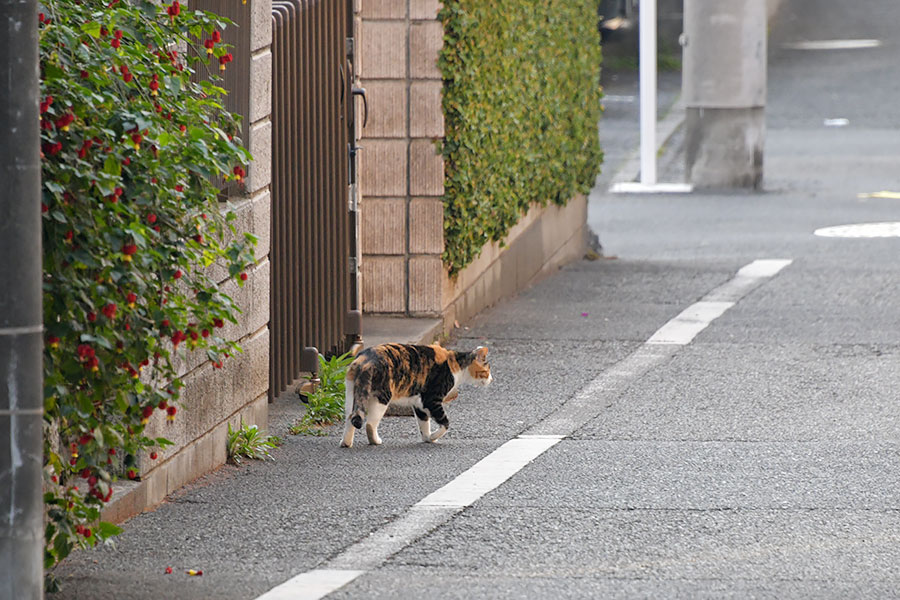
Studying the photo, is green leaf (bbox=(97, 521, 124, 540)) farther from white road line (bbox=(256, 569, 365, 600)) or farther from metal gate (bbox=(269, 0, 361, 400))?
metal gate (bbox=(269, 0, 361, 400))

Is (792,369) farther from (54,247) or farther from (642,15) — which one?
(642,15)

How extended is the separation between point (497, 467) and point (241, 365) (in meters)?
1.17

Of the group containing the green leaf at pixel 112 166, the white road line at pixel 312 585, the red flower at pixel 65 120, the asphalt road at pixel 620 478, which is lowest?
the white road line at pixel 312 585

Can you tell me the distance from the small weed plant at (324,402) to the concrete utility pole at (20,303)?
11.6 feet

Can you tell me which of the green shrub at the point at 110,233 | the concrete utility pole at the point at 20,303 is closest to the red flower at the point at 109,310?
the green shrub at the point at 110,233

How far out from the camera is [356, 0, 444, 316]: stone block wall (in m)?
10.2

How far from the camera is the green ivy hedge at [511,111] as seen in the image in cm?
1046

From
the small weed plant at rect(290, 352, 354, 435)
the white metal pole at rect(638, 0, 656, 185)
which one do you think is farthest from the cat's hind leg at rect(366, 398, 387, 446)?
the white metal pole at rect(638, 0, 656, 185)

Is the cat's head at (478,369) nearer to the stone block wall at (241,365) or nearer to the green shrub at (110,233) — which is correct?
the stone block wall at (241,365)

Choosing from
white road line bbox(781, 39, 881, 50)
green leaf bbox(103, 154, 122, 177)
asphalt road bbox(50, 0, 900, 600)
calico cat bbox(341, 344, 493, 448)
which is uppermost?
white road line bbox(781, 39, 881, 50)

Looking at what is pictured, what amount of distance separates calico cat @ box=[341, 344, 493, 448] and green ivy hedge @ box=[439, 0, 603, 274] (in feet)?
8.88

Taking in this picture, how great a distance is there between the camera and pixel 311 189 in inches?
348

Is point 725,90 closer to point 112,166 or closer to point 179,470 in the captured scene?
point 179,470

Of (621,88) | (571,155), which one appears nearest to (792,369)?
(571,155)
